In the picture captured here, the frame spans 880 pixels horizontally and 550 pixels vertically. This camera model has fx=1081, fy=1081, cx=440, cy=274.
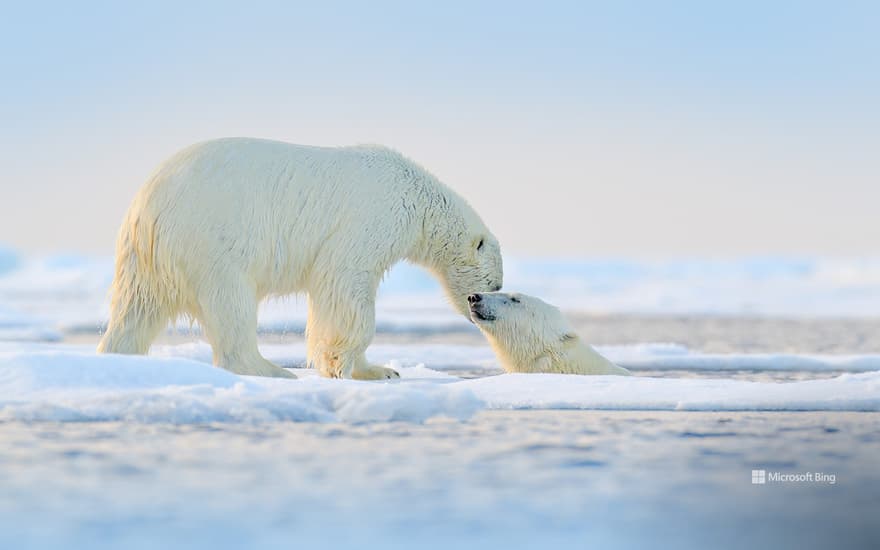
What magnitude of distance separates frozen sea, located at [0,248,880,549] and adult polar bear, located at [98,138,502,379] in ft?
2.11

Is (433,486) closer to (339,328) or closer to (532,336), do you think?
(339,328)

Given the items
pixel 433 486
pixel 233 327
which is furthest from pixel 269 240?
pixel 433 486

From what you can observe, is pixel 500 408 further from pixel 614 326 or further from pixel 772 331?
pixel 614 326

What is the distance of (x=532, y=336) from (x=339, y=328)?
4.20ft

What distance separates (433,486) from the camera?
327 centimetres

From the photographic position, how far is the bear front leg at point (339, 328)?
640 cm

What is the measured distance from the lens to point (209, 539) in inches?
107

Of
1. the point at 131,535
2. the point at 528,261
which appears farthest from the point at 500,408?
the point at 528,261

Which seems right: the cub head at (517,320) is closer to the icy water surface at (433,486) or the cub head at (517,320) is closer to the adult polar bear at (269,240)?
the adult polar bear at (269,240)

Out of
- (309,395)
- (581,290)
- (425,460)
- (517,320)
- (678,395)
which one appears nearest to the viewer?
(425,460)

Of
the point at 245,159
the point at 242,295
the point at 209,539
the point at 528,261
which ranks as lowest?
the point at 209,539

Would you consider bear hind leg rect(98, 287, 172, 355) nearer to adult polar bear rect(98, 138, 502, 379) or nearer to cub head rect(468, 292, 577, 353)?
adult polar bear rect(98, 138, 502, 379)

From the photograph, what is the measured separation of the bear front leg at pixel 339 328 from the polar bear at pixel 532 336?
2.48 feet

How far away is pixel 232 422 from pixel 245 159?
2.21m
